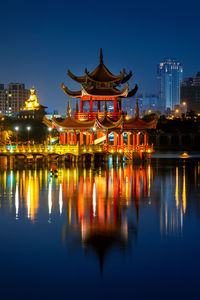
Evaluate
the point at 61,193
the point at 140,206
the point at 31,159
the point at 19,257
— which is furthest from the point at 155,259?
the point at 31,159

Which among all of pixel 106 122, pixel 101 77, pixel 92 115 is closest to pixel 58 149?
pixel 106 122

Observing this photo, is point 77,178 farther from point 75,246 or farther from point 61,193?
point 75,246

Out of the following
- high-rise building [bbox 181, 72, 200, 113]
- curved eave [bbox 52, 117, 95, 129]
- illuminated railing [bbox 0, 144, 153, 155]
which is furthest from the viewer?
high-rise building [bbox 181, 72, 200, 113]

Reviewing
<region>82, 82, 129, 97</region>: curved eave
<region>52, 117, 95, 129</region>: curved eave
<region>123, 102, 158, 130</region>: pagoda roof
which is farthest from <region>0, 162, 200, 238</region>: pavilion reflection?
<region>82, 82, 129, 97</region>: curved eave

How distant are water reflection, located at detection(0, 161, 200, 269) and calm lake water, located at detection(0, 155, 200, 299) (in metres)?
0.04

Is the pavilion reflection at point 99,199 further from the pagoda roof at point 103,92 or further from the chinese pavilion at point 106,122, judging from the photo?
the pagoda roof at point 103,92

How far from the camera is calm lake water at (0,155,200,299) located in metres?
10.6

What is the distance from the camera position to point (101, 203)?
66.8ft

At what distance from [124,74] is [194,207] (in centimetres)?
2976

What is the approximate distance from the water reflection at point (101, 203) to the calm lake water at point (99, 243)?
4cm

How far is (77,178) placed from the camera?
30.3 meters

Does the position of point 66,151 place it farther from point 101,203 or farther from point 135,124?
point 101,203

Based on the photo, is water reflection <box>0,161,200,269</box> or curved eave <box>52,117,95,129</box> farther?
curved eave <box>52,117,95,129</box>

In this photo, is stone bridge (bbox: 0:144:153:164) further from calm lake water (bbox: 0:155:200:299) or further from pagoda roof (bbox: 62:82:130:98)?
calm lake water (bbox: 0:155:200:299)
